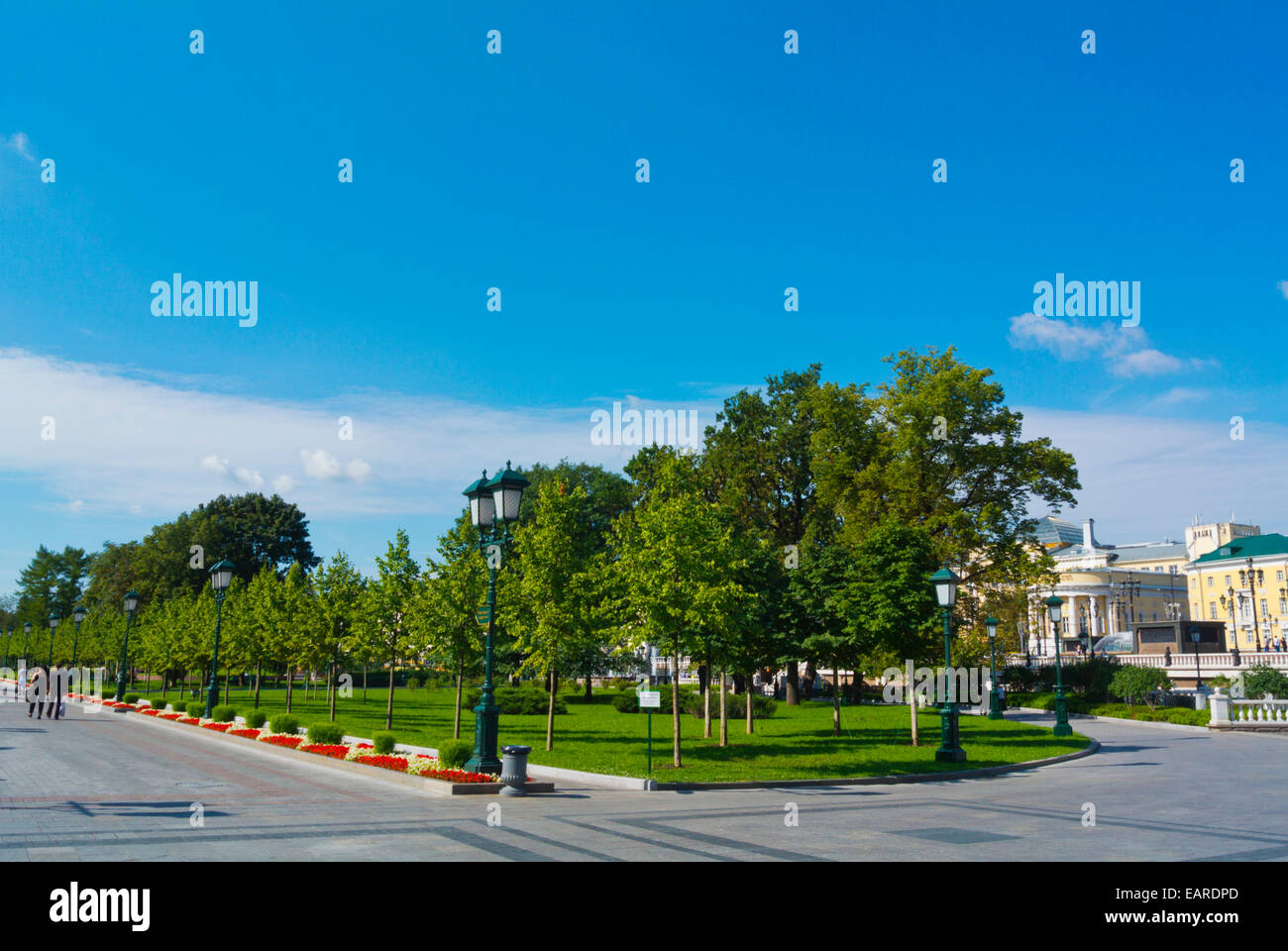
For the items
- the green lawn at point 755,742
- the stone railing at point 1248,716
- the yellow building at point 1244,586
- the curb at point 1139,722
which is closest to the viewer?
the green lawn at point 755,742

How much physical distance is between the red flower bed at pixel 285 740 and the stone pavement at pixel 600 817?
940 millimetres

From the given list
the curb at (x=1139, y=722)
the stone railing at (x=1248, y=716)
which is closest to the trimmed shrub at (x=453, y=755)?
the curb at (x=1139, y=722)

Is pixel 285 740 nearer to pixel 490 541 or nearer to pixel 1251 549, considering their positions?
pixel 490 541

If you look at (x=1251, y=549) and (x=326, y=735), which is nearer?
(x=326, y=735)

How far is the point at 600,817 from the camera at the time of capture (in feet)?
45.8

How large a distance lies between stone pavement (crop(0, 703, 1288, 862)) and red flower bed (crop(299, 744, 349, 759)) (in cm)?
57

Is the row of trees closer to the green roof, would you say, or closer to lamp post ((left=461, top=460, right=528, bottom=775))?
lamp post ((left=461, top=460, right=528, bottom=775))

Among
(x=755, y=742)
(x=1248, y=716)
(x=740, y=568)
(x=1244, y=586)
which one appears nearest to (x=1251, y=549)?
(x=1244, y=586)

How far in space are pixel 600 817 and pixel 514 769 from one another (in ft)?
10.4

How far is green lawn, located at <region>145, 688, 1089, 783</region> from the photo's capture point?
2194cm

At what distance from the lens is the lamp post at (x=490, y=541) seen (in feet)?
58.1

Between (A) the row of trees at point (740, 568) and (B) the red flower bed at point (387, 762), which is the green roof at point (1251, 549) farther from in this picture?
(B) the red flower bed at point (387, 762)
